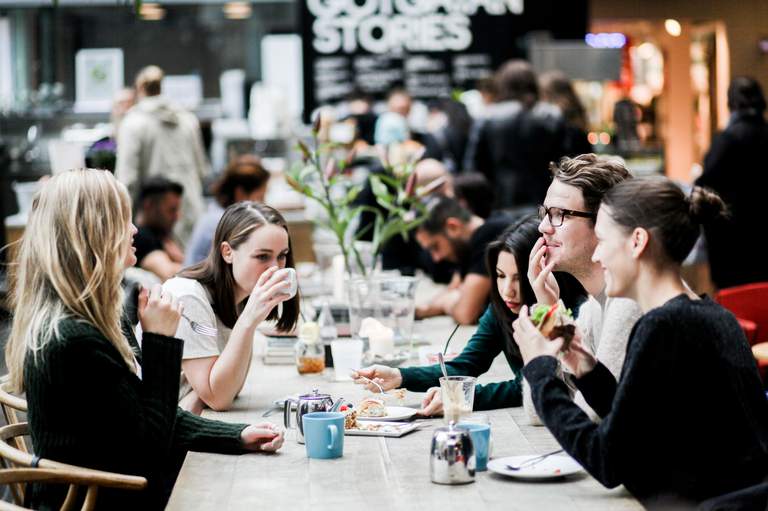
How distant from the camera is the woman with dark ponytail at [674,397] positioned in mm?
1953

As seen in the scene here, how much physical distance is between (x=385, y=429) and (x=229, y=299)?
820 millimetres

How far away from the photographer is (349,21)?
7969 mm

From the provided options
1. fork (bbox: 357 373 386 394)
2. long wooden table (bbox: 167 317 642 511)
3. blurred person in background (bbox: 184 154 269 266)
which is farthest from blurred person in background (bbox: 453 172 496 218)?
long wooden table (bbox: 167 317 642 511)

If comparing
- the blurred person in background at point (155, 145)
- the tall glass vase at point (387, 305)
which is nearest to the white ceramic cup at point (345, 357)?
the tall glass vase at point (387, 305)

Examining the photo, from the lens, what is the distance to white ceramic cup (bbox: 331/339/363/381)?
328 cm

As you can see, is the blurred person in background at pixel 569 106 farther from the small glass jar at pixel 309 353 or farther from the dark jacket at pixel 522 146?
the small glass jar at pixel 309 353

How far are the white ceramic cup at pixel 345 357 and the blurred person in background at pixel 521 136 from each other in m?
3.61

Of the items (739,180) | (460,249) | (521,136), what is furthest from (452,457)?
(739,180)

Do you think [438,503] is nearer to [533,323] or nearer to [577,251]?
[533,323]

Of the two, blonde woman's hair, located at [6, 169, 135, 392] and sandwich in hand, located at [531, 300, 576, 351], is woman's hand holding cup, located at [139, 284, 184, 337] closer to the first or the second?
blonde woman's hair, located at [6, 169, 135, 392]

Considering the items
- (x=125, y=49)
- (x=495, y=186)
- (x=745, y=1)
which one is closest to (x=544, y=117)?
(x=495, y=186)

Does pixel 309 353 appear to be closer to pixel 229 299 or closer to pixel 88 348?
pixel 229 299

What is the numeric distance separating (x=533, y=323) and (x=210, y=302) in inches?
48.1

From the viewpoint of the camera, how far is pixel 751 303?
4.52 meters
